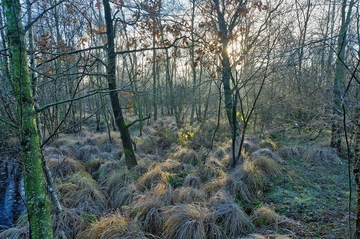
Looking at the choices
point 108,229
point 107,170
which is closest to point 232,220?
point 108,229

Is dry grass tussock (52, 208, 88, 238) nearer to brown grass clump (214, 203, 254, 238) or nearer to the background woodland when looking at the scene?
the background woodland

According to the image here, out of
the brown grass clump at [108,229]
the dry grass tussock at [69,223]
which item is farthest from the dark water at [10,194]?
the brown grass clump at [108,229]

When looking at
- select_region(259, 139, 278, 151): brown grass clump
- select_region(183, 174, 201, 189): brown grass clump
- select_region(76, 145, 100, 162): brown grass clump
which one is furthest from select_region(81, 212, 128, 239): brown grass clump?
select_region(259, 139, 278, 151): brown grass clump

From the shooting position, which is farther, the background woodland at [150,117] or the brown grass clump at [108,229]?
the brown grass clump at [108,229]

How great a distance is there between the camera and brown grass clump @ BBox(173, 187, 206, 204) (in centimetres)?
415

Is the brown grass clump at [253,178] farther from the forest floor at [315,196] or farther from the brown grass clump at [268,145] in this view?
the brown grass clump at [268,145]

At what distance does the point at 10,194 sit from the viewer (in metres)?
5.45

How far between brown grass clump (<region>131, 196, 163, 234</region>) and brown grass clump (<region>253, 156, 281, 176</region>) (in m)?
2.63

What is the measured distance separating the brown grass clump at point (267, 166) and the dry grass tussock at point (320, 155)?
4.56 ft

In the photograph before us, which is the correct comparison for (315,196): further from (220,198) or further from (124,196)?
(124,196)

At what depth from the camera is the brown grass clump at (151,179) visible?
4.93 meters

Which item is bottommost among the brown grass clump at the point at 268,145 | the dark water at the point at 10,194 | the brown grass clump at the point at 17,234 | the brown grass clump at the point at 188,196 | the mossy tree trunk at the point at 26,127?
the dark water at the point at 10,194

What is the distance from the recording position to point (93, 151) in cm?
797

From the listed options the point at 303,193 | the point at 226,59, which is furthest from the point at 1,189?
the point at 303,193
